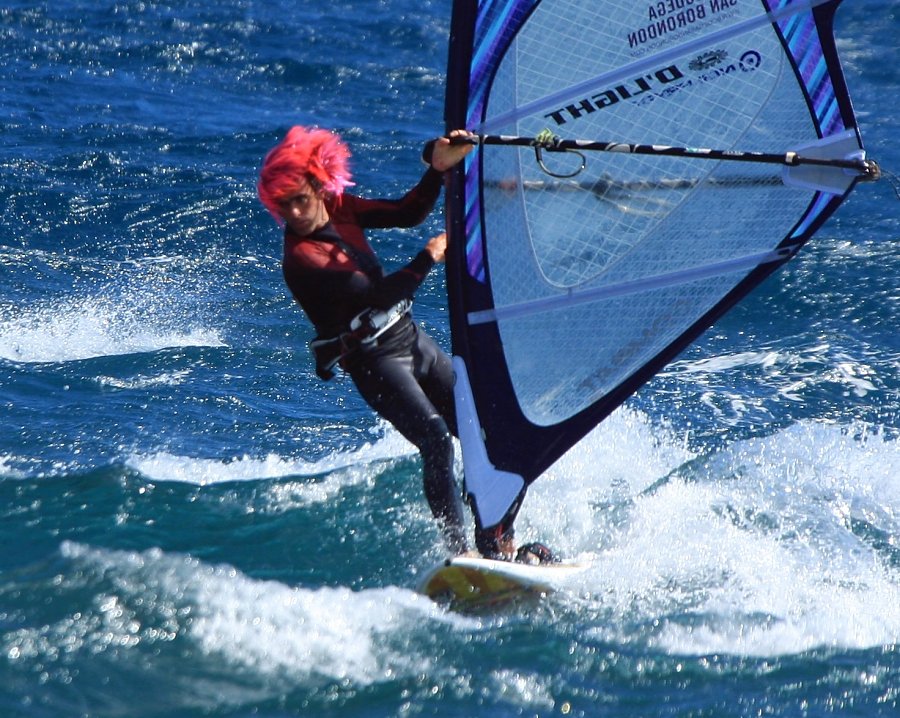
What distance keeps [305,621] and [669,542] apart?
1.62 m

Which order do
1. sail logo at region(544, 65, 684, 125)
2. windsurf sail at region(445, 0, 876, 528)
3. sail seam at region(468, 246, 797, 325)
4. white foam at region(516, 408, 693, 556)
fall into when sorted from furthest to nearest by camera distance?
1. white foam at region(516, 408, 693, 556)
2. sail seam at region(468, 246, 797, 325)
3. sail logo at region(544, 65, 684, 125)
4. windsurf sail at region(445, 0, 876, 528)

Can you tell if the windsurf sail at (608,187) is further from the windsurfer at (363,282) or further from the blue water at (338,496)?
the blue water at (338,496)

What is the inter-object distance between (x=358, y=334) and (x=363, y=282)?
213mm

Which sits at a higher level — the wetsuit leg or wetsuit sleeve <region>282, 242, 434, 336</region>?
wetsuit sleeve <region>282, 242, 434, 336</region>

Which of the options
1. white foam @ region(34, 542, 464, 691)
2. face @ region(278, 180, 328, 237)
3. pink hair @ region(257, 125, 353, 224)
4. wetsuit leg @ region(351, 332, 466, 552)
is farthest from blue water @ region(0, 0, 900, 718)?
pink hair @ region(257, 125, 353, 224)

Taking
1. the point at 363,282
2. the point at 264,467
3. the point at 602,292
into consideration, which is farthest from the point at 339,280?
the point at 264,467

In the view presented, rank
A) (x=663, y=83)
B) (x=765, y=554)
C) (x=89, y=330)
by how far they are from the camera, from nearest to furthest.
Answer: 1. (x=663, y=83)
2. (x=765, y=554)
3. (x=89, y=330)

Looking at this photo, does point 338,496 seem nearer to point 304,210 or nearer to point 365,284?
point 365,284

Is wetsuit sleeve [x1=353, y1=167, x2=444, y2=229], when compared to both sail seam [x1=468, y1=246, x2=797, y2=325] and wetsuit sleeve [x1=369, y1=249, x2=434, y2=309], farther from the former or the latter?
sail seam [x1=468, y1=246, x2=797, y2=325]

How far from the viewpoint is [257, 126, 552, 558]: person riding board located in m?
4.29

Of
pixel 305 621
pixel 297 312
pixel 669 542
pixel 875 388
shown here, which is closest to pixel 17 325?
pixel 297 312

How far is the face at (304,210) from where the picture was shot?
4258 mm

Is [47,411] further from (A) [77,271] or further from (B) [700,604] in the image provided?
(B) [700,604]

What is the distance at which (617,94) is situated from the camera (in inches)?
176
